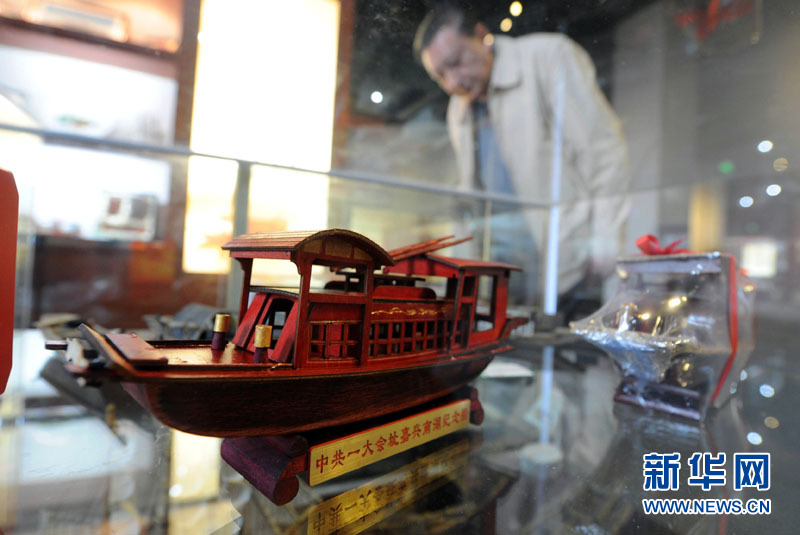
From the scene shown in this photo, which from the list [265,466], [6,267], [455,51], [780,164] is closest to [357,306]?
[265,466]

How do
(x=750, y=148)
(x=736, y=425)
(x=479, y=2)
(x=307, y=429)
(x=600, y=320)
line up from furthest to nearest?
(x=750, y=148), (x=479, y=2), (x=600, y=320), (x=736, y=425), (x=307, y=429)

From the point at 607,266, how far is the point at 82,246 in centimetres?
586

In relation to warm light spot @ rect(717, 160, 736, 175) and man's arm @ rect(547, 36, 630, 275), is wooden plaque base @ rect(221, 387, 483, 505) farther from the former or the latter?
warm light spot @ rect(717, 160, 736, 175)

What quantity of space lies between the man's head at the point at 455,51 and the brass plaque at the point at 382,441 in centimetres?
288

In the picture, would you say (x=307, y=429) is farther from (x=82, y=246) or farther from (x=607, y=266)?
(x=607, y=266)

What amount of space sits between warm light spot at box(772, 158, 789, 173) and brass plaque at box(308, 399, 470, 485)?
3727 millimetres

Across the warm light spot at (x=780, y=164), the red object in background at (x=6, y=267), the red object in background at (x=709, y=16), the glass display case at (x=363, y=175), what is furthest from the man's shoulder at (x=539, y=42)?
the red object in background at (x=6, y=267)

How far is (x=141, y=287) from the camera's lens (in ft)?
13.9

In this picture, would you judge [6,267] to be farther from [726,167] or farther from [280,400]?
[726,167]

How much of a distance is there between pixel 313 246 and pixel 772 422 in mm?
3316

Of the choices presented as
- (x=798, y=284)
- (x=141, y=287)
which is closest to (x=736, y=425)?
(x=798, y=284)

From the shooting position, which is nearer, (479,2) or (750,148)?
(479,2)

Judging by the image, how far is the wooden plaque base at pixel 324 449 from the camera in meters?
1.75

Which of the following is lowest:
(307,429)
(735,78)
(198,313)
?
(307,429)
